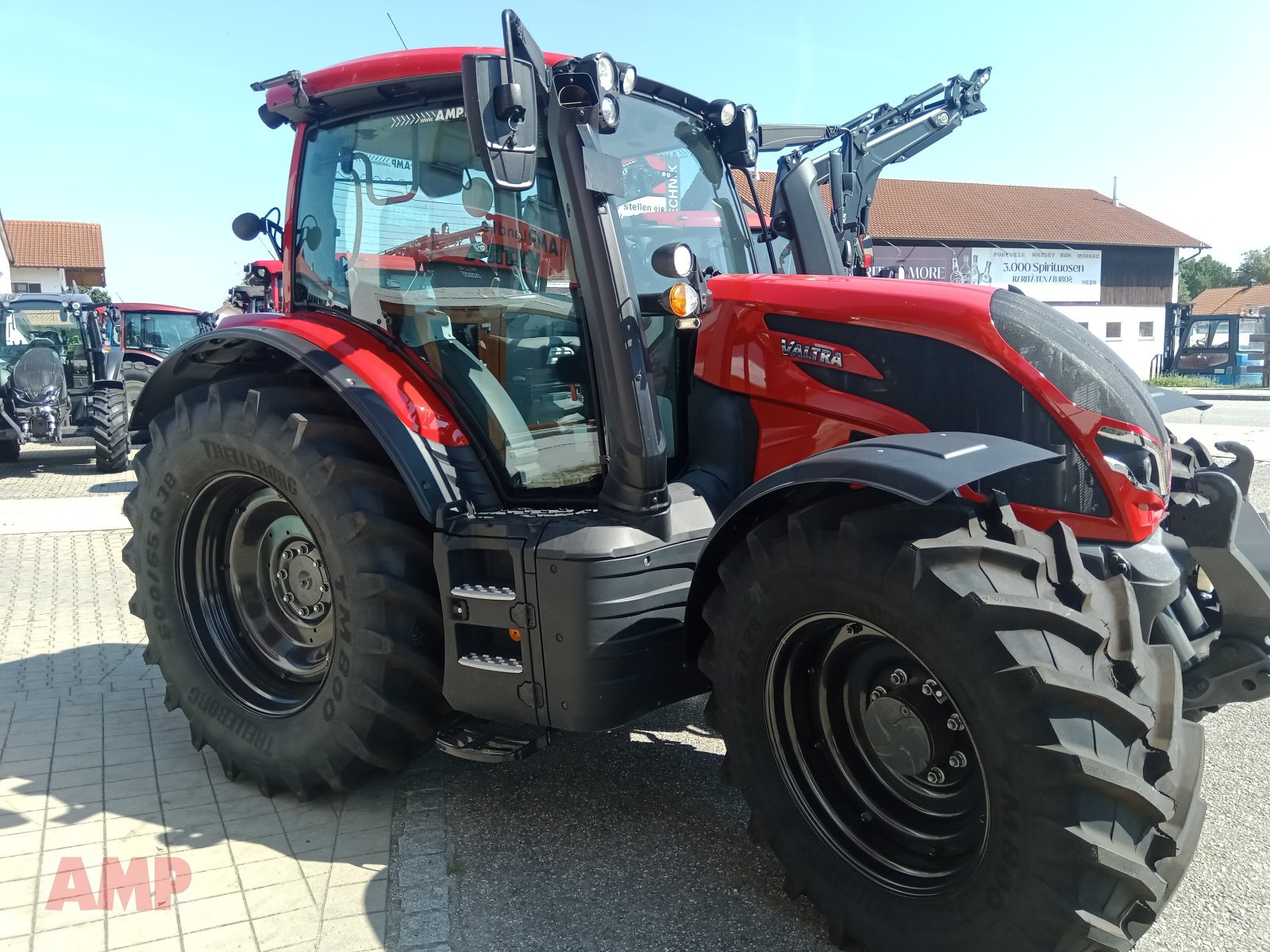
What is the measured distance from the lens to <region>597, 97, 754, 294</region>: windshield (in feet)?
10.4

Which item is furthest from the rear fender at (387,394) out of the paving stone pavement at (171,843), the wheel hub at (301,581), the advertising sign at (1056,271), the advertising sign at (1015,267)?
the advertising sign at (1056,271)

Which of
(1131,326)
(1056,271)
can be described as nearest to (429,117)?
(1056,271)

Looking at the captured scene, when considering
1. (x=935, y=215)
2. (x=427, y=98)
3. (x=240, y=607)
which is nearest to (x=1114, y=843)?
(x=427, y=98)

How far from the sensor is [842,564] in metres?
2.29

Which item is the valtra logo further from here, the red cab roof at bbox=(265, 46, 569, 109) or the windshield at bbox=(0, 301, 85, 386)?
the windshield at bbox=(0, 301, 85, 386)

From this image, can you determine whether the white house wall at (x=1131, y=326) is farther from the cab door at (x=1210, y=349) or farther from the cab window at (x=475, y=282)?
the cab window at (x=475, y=282)

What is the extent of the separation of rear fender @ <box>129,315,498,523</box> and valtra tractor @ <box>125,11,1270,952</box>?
1cm

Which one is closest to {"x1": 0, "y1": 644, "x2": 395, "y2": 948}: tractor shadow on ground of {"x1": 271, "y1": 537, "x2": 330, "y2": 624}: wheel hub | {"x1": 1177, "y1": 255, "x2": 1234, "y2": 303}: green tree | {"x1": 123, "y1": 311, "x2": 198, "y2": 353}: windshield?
{"x1": 271, "y1": 537, "x2": 330, "y2": 624}: wheel hub

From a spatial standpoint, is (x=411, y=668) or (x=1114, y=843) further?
(x=411, y=668)

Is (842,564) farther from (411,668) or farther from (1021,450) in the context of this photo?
(411,668)

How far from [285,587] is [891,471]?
248 cm

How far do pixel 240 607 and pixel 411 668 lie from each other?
111 centimetres

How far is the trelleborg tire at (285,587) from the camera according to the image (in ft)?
10.1

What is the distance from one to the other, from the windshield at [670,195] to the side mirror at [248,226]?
5.62 ft
